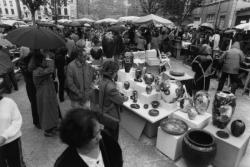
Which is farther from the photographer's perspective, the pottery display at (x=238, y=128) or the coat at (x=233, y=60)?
the coat at (x=233, y=60)

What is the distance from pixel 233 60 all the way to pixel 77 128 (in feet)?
17.2

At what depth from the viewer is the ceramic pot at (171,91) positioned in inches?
125

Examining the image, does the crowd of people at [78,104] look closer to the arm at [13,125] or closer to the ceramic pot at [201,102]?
the arm at [13,125]

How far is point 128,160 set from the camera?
2752 millimetres

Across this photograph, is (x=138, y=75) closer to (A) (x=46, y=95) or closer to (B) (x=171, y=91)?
(B) (x=171, y=91)

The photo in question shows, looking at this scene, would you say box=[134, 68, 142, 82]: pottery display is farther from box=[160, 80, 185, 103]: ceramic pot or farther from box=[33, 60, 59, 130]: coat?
box=[33, 60, 59, 130]: coat

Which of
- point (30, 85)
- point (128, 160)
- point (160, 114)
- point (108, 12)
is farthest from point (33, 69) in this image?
point (108, 12)

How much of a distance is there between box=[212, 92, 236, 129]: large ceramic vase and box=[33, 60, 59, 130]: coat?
2.66 meters

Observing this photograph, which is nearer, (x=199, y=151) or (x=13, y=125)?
(x=13, y=125)

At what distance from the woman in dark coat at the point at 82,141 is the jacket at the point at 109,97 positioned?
995 millimetres

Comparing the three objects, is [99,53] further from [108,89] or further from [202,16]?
[202,16]

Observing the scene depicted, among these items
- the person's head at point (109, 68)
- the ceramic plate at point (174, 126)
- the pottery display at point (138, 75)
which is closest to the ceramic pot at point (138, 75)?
the pottery display at point (138, 75)

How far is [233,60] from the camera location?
495cm

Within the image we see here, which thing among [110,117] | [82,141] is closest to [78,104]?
[110,117]
